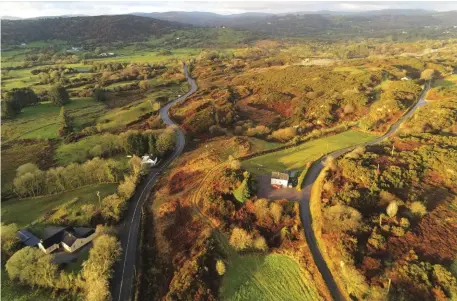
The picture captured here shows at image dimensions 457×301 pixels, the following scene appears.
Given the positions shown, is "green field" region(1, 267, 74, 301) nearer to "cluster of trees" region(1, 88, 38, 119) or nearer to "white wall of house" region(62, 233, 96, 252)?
"white wall of house" region(62, 233, 96, 252)

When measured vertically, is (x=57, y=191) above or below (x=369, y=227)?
below

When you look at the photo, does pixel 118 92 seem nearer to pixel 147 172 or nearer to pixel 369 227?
pixel 147 172

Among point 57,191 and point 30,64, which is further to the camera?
point 30,64

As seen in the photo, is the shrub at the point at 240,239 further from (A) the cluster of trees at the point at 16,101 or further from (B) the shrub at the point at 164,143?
(A) the cluster of trees at the point at 16,101

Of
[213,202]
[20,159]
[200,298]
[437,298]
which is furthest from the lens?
[20,159]

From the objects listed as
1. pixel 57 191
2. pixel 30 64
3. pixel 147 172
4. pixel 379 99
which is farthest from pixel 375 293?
pixel 30 64
